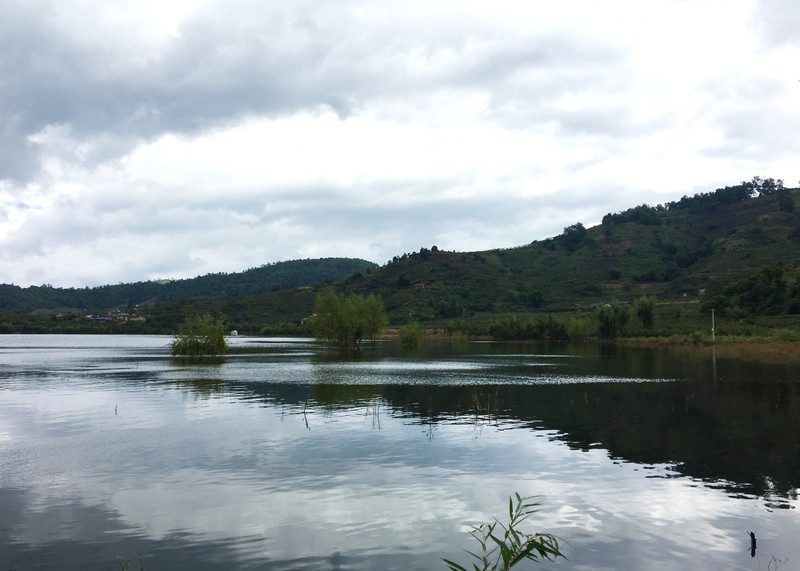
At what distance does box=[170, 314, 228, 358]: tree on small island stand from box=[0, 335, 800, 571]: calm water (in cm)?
4215

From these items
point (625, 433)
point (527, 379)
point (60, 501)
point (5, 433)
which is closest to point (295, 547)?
point (60, 501)

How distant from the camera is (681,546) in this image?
48.4ft

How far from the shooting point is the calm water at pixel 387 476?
14555 millimetres

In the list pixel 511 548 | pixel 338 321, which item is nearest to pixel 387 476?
pixel 511 548

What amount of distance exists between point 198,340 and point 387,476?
7202 centimetres

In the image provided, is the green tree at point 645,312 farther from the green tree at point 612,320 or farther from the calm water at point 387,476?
the calm water at point 387,476

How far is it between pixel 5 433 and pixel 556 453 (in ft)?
81.3

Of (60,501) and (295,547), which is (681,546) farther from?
(60,501)

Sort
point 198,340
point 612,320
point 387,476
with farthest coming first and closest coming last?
point 612,320 → point 198,340 → point 387,476

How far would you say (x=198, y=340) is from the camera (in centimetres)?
8744

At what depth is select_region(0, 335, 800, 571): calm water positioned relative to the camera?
1455 centimetres

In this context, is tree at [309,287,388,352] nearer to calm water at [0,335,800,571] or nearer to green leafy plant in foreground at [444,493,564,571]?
calm water at [0,335,800,571]

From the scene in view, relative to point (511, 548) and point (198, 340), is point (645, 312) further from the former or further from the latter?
point (511, 548)

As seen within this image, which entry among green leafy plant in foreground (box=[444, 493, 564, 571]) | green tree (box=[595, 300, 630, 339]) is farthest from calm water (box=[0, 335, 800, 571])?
green tree (box=[595, 300, 630, 339])
